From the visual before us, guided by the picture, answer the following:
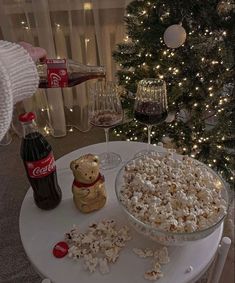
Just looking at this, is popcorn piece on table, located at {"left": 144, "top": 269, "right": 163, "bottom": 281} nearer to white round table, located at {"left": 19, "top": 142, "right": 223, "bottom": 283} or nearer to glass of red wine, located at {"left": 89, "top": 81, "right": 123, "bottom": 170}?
white round table, located at {"left": 19, "top": 142, "right": 223, "bottom": 283}

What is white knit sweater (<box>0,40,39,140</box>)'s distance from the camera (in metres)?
0.57

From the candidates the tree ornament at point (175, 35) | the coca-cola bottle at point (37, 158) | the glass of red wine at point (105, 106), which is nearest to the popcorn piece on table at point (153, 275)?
the coca-cola bottle at point (37, 158)

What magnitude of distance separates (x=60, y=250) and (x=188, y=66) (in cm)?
84

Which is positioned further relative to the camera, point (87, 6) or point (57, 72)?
point (87, 6)

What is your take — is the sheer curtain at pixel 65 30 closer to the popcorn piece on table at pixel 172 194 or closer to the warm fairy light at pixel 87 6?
the warm fairy light at pixel 87 6

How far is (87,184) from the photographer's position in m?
0.69

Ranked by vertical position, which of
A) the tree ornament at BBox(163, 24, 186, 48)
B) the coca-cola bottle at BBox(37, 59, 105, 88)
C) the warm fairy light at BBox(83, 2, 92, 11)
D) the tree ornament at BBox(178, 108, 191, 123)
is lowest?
the tree ornament at BBox(178, 108, 191, 123)

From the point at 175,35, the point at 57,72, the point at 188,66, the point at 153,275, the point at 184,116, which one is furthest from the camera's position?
the point at 184,116

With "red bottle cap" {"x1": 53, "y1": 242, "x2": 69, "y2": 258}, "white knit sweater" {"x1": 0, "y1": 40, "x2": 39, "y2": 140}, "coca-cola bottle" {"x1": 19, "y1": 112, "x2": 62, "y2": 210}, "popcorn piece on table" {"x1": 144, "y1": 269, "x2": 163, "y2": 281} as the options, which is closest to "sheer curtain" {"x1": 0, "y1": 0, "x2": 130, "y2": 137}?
"white knit sweater" {"x1": 0, "y1": 40, "x2": 39, "y2": 140}

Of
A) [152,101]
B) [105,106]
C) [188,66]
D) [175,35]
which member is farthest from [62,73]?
[188,66]

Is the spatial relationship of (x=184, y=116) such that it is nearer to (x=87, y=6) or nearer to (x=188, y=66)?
(x=188, y=66)

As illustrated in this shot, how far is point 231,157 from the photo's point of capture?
1.31 meters

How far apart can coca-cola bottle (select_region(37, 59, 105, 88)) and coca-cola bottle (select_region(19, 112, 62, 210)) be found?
0.71 ft

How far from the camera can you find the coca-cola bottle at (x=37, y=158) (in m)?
0.65
